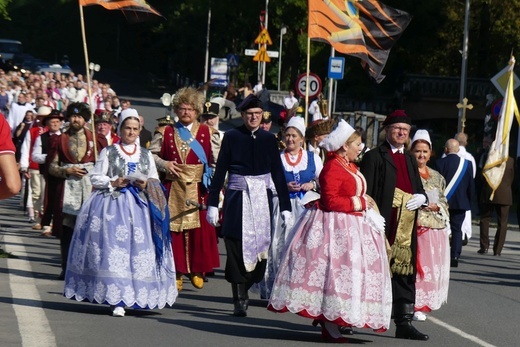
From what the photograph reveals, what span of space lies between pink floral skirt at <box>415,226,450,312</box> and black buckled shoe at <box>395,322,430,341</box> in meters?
0.91

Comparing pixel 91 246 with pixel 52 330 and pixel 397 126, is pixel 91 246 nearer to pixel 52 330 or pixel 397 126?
pixel 52 330

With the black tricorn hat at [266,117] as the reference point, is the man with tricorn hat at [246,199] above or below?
below

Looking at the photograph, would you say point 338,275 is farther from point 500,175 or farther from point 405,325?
point 500,175

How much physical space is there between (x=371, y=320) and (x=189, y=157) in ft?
13.7

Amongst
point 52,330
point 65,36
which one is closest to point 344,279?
point 52,330

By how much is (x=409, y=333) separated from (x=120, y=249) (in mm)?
2432

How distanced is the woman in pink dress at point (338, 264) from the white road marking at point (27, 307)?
66.7 inches

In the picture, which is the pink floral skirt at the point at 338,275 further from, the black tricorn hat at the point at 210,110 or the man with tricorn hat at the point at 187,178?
the black tricorn hat at the point at 210,110

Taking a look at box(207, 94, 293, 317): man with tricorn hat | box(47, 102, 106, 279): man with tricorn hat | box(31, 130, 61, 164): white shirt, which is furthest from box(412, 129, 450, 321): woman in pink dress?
box(31, 130, 61, 164): white shirt

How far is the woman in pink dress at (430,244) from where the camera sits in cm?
1256

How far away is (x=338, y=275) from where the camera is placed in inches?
424

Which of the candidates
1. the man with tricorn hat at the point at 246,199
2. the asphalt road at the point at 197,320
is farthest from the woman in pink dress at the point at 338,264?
the man with tricorn hat at the point at 246,199

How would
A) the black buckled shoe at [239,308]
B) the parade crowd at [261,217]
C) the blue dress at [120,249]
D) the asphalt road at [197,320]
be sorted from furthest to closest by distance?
1. the black buckled shoe at [239,308]
2. the blue dress at [120,249]
3. the asphalt road at [197,320]
4. the parade crowd at [261,217]

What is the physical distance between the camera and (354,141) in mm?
11289
